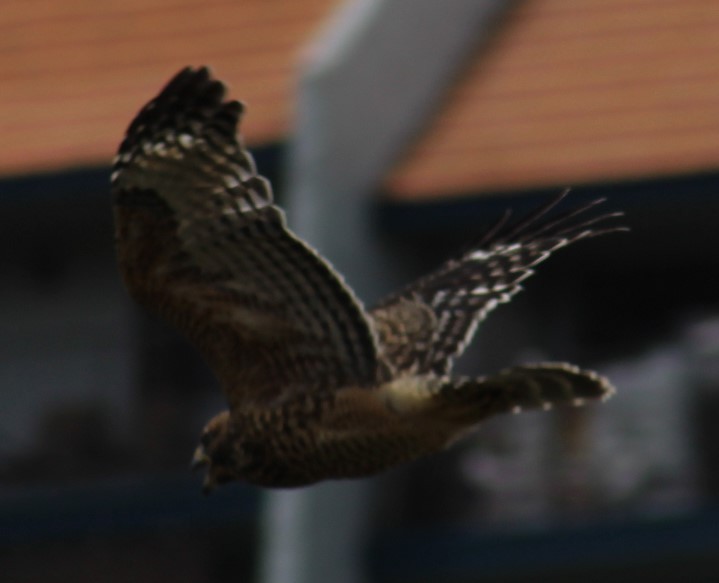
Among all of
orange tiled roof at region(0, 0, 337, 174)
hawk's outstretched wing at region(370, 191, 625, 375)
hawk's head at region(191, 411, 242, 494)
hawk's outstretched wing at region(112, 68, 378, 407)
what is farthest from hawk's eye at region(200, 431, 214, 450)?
orange tiled roof at region(0, 0, 337, 174)

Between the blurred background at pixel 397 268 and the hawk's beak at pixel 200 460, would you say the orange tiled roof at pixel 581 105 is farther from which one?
the hawk's beak at pixel 200 460

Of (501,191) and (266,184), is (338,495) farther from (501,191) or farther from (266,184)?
(266,184)

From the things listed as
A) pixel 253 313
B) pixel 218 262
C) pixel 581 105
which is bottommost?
pixel 253 313

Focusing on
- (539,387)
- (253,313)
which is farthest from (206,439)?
(539,387)

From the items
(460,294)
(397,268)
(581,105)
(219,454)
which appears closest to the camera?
(219,454)

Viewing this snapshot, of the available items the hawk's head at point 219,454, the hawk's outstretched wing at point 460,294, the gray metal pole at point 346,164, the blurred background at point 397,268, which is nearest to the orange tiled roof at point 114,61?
the blurred background at point 397,268

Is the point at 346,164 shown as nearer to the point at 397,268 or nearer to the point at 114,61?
the point at 397,268

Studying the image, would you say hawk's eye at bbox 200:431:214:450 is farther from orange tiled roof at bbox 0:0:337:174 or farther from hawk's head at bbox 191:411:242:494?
orange tiled roof at bbox 0:0:337:174
